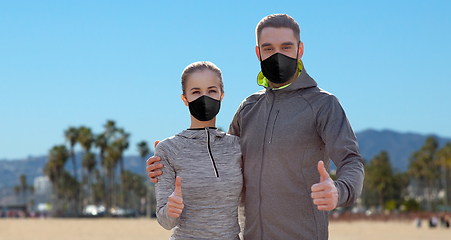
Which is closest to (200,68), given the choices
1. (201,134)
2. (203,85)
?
(203,85)

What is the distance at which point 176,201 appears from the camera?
130 inches

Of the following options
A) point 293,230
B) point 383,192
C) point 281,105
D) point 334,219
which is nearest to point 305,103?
point 281,105

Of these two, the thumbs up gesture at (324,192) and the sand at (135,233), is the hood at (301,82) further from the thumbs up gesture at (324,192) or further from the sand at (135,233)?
the sand at (135,233)

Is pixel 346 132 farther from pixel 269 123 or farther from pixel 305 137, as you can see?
pixel 269 123

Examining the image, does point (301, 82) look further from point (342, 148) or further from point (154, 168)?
point (154, 168)

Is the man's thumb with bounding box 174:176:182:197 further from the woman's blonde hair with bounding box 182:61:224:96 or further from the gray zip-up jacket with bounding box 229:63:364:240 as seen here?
the woman's blonde hair with bounding box 182:61:224:96

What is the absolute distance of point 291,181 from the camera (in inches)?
147

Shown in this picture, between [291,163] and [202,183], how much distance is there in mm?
664

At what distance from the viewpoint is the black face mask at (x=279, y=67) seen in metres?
3.83

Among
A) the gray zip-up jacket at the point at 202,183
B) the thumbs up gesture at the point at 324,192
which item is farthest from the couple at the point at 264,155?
the thumbs up gesture at the point at 324,192

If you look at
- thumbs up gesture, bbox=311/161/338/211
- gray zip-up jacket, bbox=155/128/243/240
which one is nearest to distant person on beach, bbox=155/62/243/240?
gray zip-up jacket, bbox=155/128/243/240

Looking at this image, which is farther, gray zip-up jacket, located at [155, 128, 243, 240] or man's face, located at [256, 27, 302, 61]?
man's face, located at [256, 27, 302, 61]

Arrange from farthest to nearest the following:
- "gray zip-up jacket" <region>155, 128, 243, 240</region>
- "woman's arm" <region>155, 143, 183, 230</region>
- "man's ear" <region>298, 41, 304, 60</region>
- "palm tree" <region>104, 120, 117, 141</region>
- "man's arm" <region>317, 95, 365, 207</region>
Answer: "palm tree" <region>104, 120, 117, 141</region> → "man's ear" <region>298, 41, 304, 60</region> → "gray zip-up jacket" <region>155, 128, 243, 240</region> → "woman's arm" <region>155, 143, 183, 230</region> → "man's arm" <region>317, 95, 365, 207</region>

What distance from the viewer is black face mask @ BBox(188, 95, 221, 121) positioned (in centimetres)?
377
